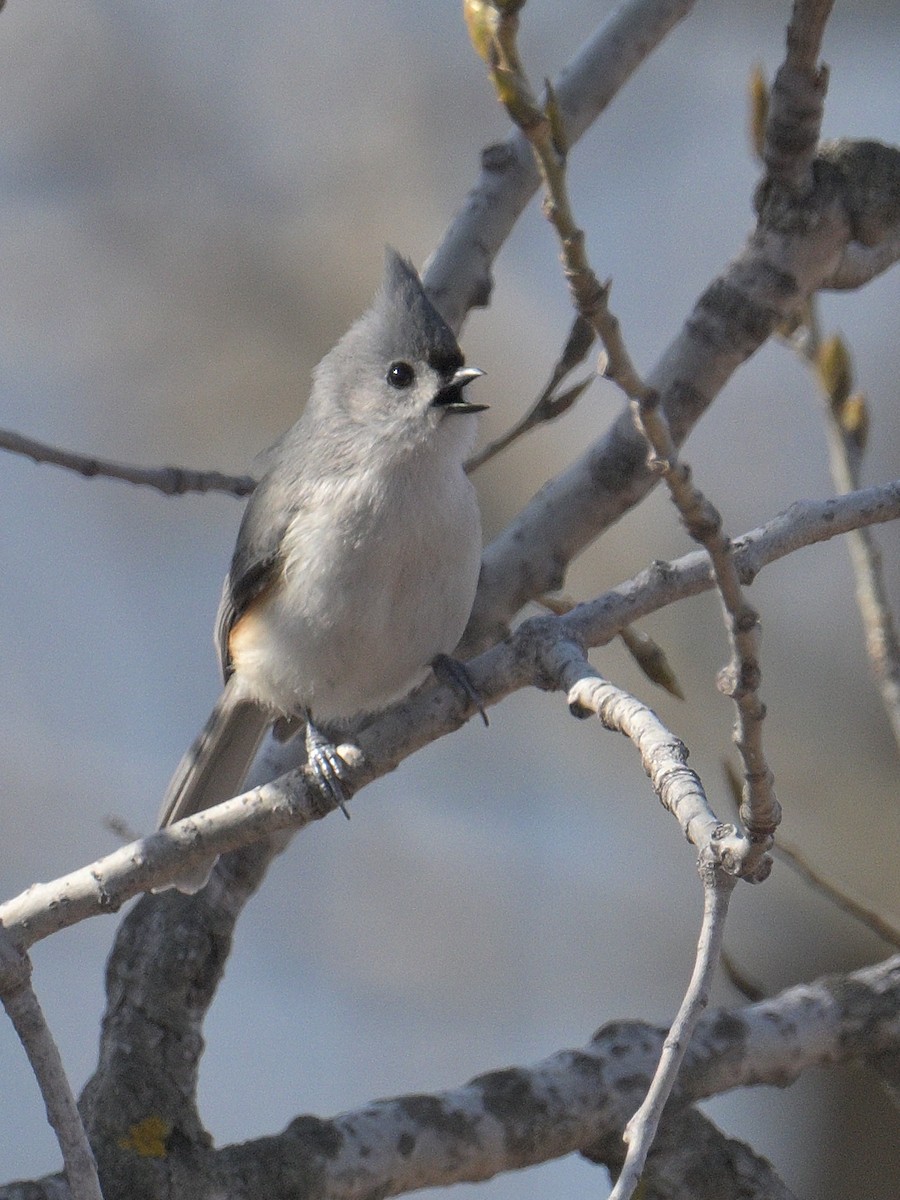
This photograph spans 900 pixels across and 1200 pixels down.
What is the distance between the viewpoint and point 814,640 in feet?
16.0

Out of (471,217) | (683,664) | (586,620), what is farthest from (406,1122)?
(683,664)

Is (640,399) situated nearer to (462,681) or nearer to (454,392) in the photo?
(462,681)

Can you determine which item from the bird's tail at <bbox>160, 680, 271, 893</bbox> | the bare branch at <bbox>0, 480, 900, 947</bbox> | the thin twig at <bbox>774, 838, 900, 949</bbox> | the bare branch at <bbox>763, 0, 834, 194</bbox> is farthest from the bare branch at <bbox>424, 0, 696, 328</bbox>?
the thin twig at <bbox>774, 838, 900, 949</bbox>

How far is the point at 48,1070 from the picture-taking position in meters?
1.58

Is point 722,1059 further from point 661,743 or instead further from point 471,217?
point 471,217

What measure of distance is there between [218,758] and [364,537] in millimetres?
794

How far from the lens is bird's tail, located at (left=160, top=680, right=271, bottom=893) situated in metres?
2.94

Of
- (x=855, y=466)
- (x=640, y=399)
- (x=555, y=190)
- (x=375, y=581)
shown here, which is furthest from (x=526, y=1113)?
(x=555, y=190)

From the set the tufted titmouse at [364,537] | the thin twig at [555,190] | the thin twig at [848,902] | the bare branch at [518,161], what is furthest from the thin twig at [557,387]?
the thin twig at [555,190]

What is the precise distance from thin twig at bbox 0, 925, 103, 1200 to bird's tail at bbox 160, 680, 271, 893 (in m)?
1.26

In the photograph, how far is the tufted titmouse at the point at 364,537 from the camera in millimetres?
2400

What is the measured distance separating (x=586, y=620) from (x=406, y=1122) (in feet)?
2.80

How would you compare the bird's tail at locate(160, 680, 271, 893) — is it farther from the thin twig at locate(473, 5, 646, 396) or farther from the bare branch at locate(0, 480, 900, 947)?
the thin twig at locate(473, 5, 646, 396)

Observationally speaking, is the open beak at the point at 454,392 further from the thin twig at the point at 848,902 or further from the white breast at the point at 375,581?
the thin twig at the point at 848,902
